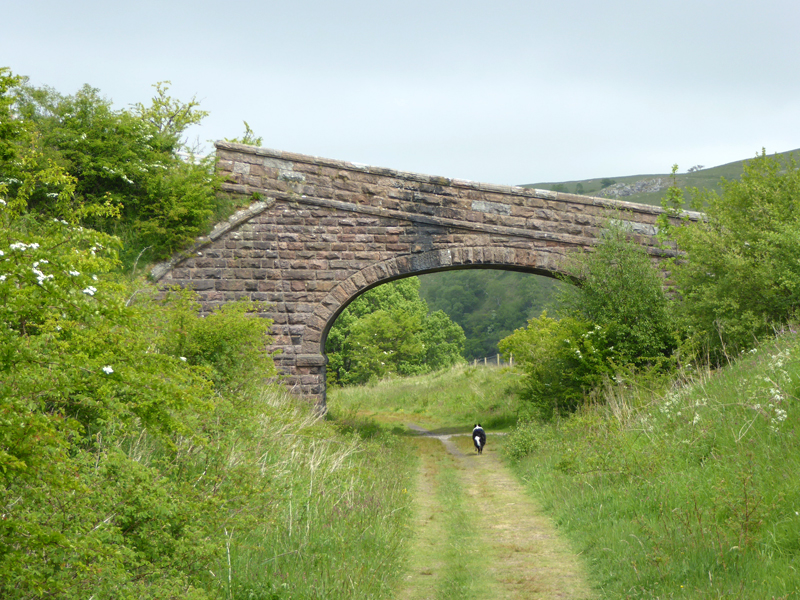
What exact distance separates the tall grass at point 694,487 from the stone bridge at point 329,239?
489 cm

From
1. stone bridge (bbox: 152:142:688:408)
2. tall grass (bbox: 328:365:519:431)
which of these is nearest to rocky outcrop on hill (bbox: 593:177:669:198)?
tall grass (bbox: 328:365:519:431)

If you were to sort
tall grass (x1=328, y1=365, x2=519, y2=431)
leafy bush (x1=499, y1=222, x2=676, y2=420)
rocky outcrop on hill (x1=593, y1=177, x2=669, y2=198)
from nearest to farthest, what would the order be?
leafy bush (x1=499, y1=222, x2=676, y2=420), tall grass (x1=328, y1=365, x2=519, y2=431), rocky outcrop on hill (x1=593, y1=177, x2=669, y2=198)

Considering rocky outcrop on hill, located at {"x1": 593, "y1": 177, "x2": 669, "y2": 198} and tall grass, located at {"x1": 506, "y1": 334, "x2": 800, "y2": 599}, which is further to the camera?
rocky outcrop on hill, located at {"x1": 593, "y1": 177, "x2": 669, "y2": 198}

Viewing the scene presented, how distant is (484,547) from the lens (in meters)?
5.56

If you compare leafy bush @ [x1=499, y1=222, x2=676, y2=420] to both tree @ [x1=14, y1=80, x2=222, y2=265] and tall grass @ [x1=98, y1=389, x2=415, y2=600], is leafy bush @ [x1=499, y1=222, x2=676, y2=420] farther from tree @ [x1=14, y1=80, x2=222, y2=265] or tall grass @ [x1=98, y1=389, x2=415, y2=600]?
tree @ [x1=14, y1=80, x2=222, y2=265]

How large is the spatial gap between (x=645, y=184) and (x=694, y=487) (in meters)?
150

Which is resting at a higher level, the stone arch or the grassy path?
the stone arch

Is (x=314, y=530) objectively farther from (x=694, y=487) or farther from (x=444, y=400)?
(x=444, y=400)

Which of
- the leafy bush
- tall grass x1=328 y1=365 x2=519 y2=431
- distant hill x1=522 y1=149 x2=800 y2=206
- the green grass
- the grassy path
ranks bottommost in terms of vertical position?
tall grass x1=328 y1=365 x2=519 y2=431

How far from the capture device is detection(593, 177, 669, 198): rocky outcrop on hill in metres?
138

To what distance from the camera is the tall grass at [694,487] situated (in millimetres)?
3980

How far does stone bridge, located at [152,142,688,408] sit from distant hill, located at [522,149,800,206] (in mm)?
105286

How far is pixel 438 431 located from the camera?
52.1 feet

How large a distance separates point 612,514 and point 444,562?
1.61m
